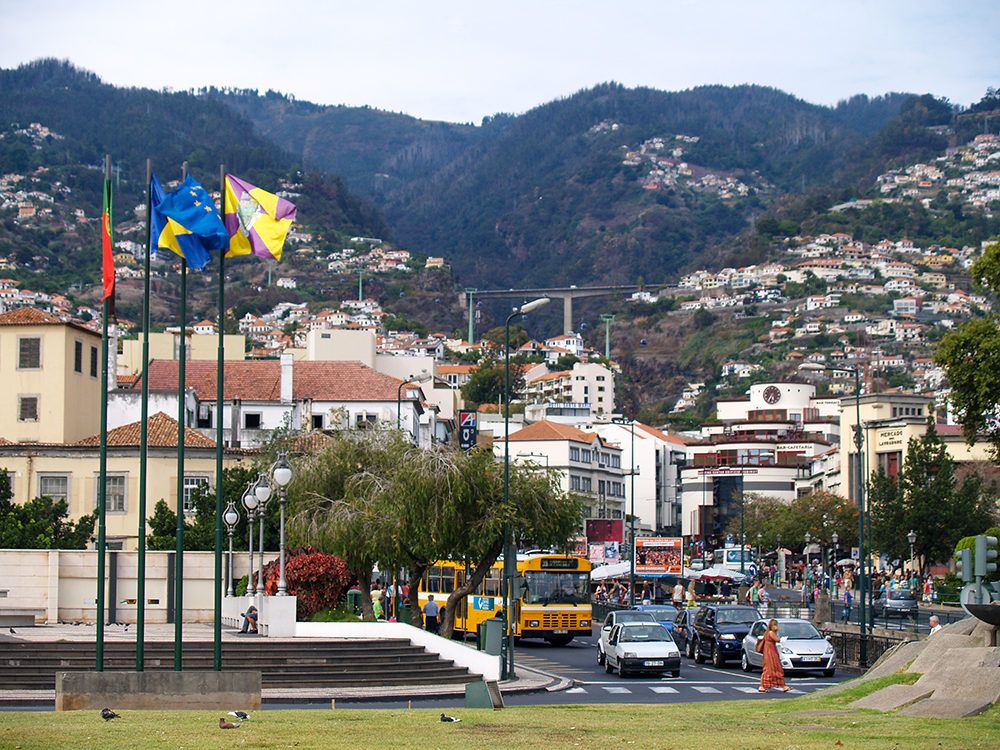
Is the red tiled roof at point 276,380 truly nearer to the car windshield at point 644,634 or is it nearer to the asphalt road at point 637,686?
the asphalt road at point 637,686

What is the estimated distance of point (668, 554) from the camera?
71.3 meters

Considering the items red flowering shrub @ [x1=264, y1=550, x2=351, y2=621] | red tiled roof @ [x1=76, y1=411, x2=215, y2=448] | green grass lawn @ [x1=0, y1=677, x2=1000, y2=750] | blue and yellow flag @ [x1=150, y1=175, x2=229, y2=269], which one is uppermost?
blue and yellow flag @ [x1=150, y1=175, x2=229, y2=269]

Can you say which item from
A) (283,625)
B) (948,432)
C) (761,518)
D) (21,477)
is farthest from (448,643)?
(761,518)

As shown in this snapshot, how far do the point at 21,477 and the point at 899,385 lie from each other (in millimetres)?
157928

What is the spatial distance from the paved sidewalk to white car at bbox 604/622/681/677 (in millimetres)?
1761

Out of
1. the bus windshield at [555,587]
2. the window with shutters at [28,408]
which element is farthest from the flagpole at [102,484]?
the window with shutters at [28,408]

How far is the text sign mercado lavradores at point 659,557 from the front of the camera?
224 ft

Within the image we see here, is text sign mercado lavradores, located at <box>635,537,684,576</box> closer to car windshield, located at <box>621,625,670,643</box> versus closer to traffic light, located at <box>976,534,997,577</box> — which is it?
car windshield, located at <box>621,625,670,643</box>

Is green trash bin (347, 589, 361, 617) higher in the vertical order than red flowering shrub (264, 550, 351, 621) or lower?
lower

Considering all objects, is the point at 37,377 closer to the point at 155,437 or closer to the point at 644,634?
the point at 155,437

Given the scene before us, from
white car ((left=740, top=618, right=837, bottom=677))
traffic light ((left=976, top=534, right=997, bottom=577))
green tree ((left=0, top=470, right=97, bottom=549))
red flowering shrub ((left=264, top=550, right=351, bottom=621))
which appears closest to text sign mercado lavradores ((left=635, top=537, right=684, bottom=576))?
green tree ((left=0, top=470, right=97, bottom=549))

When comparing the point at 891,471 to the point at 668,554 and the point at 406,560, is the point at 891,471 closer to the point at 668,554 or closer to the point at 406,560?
the point at 668,554

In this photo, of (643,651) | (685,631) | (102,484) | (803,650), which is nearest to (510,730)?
(102,484)

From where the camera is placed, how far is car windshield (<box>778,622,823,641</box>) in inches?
1192
